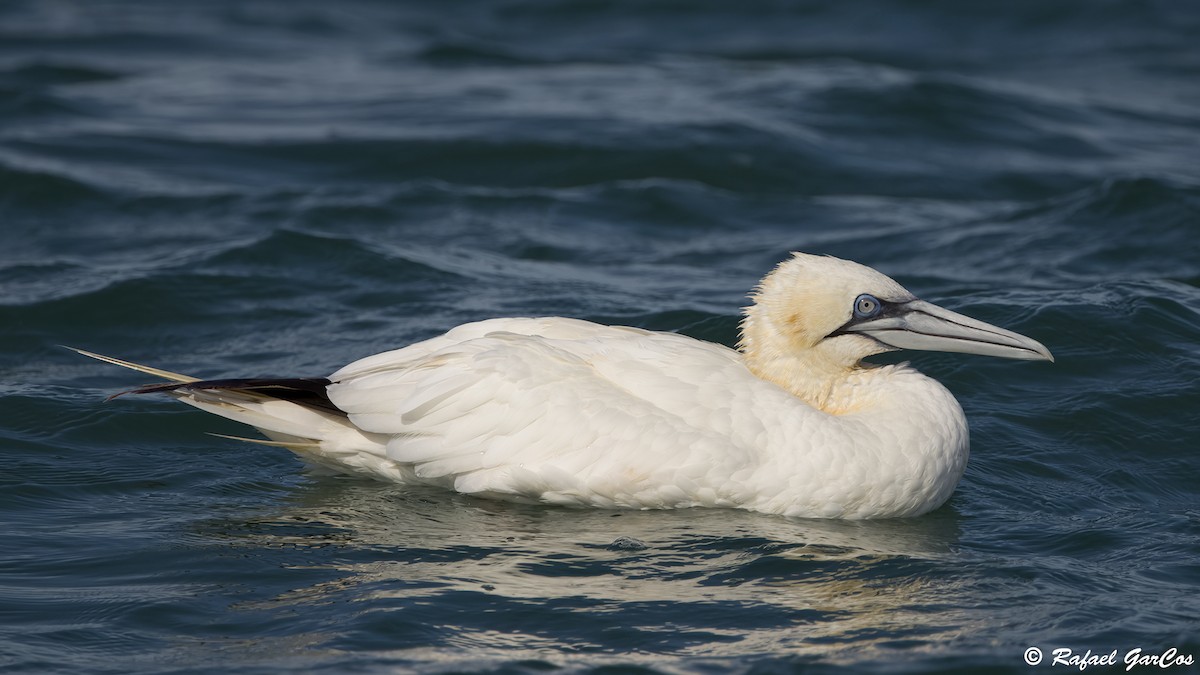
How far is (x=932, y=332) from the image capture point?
26.0 ft

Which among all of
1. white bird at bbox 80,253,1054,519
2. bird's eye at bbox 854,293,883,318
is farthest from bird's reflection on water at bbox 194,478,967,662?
bird's eye at bbox 854,293,883,318

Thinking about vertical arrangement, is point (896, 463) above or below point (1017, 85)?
below

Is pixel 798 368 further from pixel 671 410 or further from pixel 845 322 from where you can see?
pixel 671 410

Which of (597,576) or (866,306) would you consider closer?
(597,576)

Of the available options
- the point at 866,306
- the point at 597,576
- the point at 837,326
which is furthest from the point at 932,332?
the point at 597,576

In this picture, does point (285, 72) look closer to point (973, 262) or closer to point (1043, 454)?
point (973, 262)

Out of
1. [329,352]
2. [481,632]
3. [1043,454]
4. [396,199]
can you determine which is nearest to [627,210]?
[396,199]

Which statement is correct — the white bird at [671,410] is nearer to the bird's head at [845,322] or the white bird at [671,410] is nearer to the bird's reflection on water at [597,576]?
the bird's head at [845,322]

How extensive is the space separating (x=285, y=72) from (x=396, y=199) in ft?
20.3

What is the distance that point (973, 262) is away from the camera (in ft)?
41.0

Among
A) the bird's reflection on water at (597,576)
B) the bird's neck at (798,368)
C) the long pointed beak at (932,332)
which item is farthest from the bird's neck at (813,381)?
the bird's reflection on water at (597,576)

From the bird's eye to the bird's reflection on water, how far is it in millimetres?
1042

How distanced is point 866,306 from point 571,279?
438 centimetres

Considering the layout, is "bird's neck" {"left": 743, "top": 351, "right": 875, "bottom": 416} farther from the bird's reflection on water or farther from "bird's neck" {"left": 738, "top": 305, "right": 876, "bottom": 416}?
the bird's reflection on water
